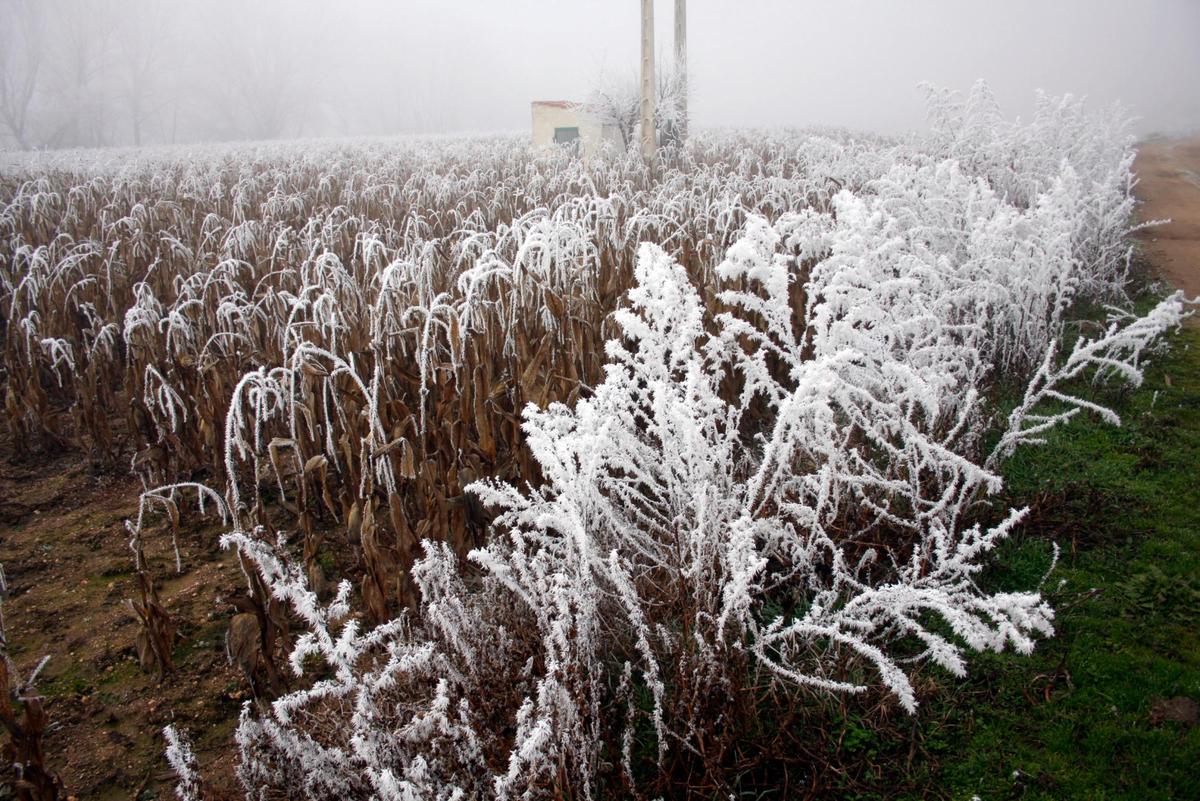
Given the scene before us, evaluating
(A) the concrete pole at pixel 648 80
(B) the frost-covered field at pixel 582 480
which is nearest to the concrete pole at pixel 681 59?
(A) the concrete pole at pixel 648 80

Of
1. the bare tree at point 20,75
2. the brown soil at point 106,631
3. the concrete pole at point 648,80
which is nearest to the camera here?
the brown soil at point 106,631

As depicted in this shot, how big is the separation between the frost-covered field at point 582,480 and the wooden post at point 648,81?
20.9ft

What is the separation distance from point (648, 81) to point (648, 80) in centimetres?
1

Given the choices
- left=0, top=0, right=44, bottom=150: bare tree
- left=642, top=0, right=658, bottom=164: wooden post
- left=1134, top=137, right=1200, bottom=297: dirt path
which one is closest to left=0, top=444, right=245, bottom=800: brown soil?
left=1134, top=137, right=1200, bottom=297: dirt path

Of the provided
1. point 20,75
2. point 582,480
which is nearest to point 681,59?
point 582,480

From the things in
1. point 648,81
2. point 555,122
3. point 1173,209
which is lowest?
point 1173,209

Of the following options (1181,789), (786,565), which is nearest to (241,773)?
(786,565)

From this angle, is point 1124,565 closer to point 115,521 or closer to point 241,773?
point 241,773

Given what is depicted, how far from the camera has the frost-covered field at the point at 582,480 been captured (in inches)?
65.9

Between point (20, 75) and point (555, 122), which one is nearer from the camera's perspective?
point (555, 122)

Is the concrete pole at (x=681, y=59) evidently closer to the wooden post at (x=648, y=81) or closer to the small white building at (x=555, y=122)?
the small white building at (x=555, y=122)

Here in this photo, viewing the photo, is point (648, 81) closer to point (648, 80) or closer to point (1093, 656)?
point (648, 80)

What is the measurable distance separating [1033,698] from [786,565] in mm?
795

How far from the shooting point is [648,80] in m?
10.8
